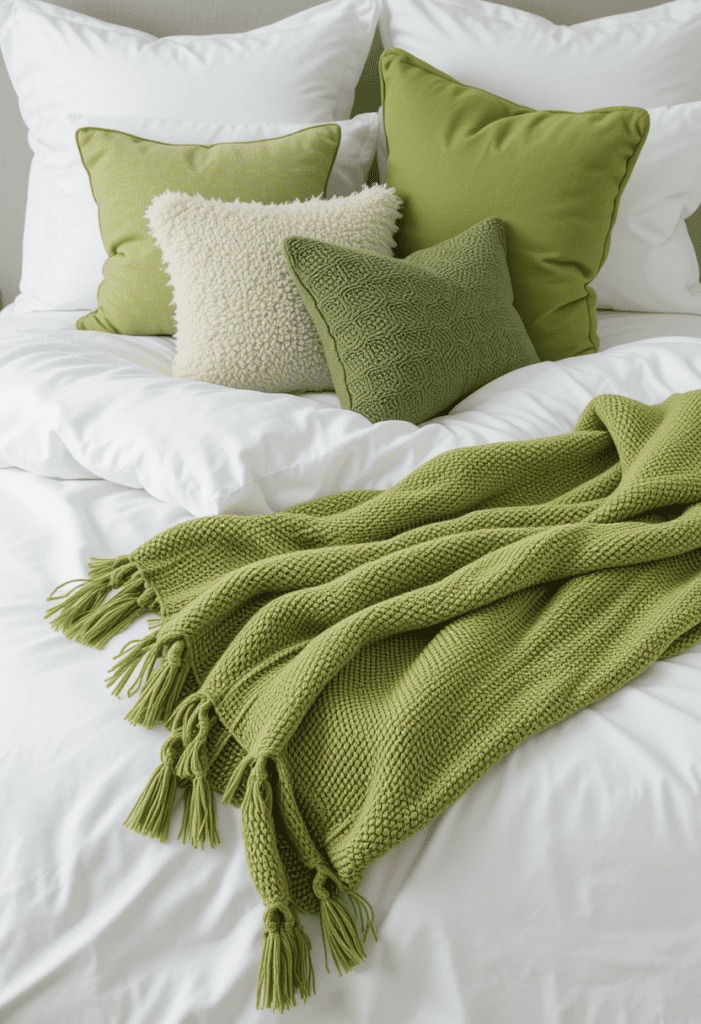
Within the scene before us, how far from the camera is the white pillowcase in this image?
5.39 ft

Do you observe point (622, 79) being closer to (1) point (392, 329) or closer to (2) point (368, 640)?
(1) point (392, 329)

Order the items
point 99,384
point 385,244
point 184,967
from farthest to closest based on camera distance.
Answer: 1. point 385,244
2. point 99,384
3. point 184,967

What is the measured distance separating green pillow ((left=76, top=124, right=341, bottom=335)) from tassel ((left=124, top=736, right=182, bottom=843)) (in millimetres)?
977

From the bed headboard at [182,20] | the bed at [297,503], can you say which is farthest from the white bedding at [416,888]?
the bed headboard at [182,20]

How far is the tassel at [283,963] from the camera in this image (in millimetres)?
570

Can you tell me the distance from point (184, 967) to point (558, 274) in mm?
1242

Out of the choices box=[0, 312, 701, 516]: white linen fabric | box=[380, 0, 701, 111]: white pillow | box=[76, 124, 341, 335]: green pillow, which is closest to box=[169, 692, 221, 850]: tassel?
box=[0, 312, 701, 516]: white linen fabric

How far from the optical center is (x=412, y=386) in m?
1.16

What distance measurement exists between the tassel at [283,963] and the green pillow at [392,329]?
2.30 ft

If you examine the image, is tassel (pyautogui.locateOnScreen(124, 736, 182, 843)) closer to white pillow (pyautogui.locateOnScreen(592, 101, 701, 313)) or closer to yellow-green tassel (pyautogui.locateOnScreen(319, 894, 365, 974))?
yellow-green tassel (pyautogui.locateOnScreen(319, 894, 365, 974))

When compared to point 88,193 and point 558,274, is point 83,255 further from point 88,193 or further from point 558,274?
point 558,274

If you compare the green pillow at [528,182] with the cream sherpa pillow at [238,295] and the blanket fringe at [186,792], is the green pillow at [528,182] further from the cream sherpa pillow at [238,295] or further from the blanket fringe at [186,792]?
the blanket fringe at [186,792]

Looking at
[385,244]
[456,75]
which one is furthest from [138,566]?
[456,75]

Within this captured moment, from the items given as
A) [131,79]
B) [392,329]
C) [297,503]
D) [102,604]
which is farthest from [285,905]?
[131,79]
